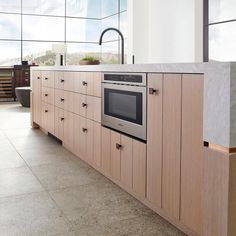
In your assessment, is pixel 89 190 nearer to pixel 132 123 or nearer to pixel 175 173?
pixel 132 123

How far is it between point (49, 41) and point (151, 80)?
883 cm

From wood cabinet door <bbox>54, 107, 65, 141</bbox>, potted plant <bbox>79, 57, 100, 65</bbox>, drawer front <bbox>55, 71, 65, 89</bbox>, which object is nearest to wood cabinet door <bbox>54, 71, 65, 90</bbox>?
drawer front <bbox>55, 71, 65, 89</bbox>

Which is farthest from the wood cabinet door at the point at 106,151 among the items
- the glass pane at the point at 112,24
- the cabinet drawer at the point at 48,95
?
the glass pane at the point at 112,24

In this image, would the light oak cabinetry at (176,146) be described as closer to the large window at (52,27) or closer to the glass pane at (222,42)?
the glass pane at (222,42)

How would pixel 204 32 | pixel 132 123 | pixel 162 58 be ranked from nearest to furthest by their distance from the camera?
pixel 132 123
pixel 204 32
pixel 162 58

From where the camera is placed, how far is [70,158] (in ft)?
11.3

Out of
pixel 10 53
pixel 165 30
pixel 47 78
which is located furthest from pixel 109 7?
pixel 47 78

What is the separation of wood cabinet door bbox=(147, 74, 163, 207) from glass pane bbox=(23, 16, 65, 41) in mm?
8717

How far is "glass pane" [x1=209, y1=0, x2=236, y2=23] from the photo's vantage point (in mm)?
5035

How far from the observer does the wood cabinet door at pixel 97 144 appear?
9.23 ft

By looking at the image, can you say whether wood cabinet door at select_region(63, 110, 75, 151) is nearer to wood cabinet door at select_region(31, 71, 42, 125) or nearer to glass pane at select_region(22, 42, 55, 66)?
wood cabinet door at select_region(31, 71, 42, 125)

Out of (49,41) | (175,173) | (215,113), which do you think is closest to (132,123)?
(175,173)

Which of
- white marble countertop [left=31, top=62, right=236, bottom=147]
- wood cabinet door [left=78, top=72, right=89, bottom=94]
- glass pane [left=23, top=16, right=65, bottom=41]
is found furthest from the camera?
glass pane [left=23, top=16, right=65, bottom=41]

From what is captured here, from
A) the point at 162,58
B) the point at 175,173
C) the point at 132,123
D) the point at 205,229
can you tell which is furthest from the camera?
the point at 162,58
